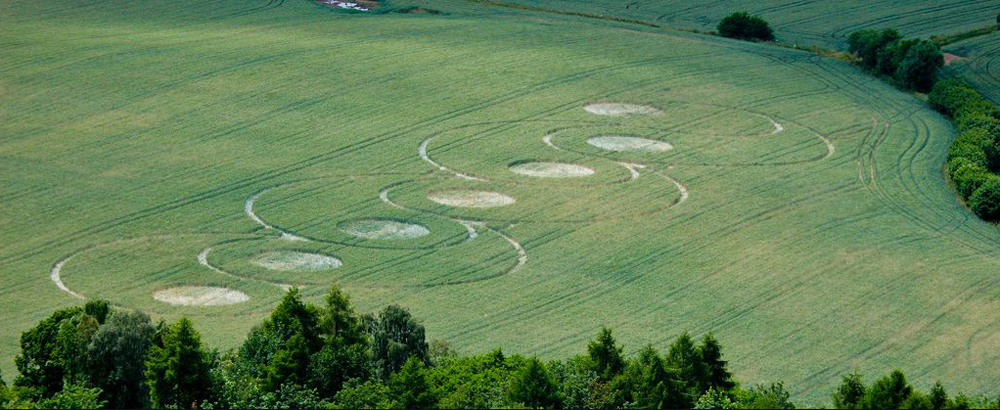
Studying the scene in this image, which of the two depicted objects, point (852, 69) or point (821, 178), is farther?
point (852, 69)

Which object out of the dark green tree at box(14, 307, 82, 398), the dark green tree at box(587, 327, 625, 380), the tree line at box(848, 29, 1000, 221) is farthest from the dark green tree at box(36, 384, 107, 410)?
the tree line at box(848, 29, 1000, 221)

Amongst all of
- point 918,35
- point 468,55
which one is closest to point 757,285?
point 468,55

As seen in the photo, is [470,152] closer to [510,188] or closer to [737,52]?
[510,188]

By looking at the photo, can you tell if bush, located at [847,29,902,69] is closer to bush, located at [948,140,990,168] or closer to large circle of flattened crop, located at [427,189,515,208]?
bush, located at [948,140,990,168]

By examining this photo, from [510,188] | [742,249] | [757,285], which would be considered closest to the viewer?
[757,285]

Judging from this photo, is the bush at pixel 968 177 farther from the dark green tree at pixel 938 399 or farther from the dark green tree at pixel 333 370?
the dark green tree at pixel 333 370
